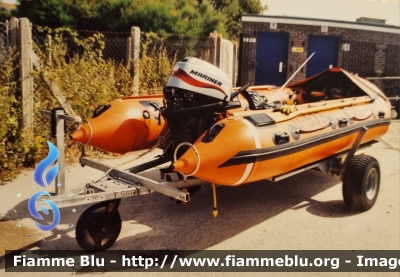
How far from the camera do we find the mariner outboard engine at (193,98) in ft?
14.3

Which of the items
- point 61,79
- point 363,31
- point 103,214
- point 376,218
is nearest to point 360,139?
→ point 376,218

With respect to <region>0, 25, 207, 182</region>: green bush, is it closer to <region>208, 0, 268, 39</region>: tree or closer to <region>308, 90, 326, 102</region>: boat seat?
<region>308, 90, 326, 102</region>: boat seat

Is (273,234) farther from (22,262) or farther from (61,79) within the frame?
(61,79)

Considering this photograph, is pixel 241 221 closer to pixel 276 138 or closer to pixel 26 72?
pixel 276 138

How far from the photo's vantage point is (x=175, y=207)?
203 inches

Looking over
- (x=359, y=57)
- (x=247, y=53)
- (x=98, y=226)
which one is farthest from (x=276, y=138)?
(x=359, y=57)

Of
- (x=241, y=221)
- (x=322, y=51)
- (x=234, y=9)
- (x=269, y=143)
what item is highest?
(x=234, y=9)

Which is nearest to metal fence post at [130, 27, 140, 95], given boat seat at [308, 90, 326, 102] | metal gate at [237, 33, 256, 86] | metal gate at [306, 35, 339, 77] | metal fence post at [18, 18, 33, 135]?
metal fence post at [18, 18, 33, 135]

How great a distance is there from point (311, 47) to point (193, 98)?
11980 mm

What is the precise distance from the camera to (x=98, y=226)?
390 cm

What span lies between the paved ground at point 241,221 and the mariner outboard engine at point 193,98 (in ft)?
3.37

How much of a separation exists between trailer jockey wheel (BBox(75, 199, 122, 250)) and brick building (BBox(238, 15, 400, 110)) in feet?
38.3

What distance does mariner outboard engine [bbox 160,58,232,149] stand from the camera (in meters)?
4.36

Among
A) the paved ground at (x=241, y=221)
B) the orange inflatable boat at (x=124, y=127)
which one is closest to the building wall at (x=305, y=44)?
the paved ground at (x=241, y=221)
